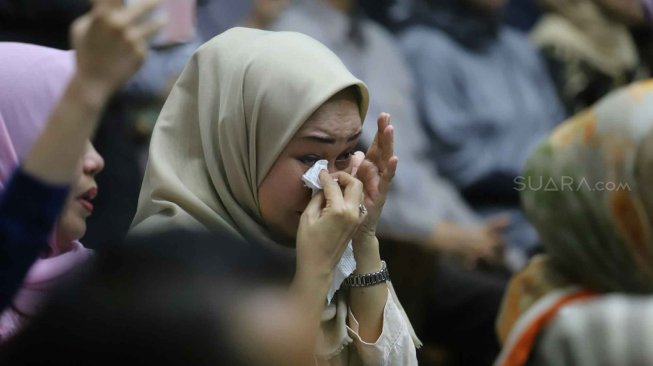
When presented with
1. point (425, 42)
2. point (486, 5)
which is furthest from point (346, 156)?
point (486, 5)

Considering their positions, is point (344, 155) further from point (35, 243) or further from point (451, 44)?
point (451, 44)

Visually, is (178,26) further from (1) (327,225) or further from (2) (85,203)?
(1) (327,225)

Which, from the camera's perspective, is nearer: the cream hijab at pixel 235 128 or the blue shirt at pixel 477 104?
the cream hijab at pixel 235 128

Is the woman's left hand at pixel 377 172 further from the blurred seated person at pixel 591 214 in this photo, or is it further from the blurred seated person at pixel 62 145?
the blurred seated person at pixel 62 145

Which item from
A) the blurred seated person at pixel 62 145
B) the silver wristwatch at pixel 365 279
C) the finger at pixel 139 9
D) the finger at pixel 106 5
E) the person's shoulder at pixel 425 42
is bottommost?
the person's shoulder at pixel 425 42

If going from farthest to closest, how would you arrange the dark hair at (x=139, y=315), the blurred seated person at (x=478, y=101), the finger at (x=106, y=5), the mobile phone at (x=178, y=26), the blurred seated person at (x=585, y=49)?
the blurred seated person at (x=585, y=49) < the blurred seated person at (x=478, y=101) < the mobile phone at (x=178, y=26) < the finger at (x=106, y=5) < the dark hair at (x=139, y=315)

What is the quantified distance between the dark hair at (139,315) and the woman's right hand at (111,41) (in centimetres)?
38

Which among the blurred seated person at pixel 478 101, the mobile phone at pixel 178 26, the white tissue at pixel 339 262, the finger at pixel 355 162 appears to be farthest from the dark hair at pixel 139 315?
the blurred seated person at pixel 478 101

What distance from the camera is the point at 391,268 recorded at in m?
2.74

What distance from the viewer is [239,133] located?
187 cm

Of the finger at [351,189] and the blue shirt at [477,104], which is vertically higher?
the finger at [351,189]

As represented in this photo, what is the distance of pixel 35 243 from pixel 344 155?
59 centimetres

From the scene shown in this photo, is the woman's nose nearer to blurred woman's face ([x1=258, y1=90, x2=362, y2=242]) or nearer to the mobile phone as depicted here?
blurred woman's face ([x1=258, y1=90, x2=362, y2=242])

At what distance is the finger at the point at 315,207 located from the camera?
181 cm
